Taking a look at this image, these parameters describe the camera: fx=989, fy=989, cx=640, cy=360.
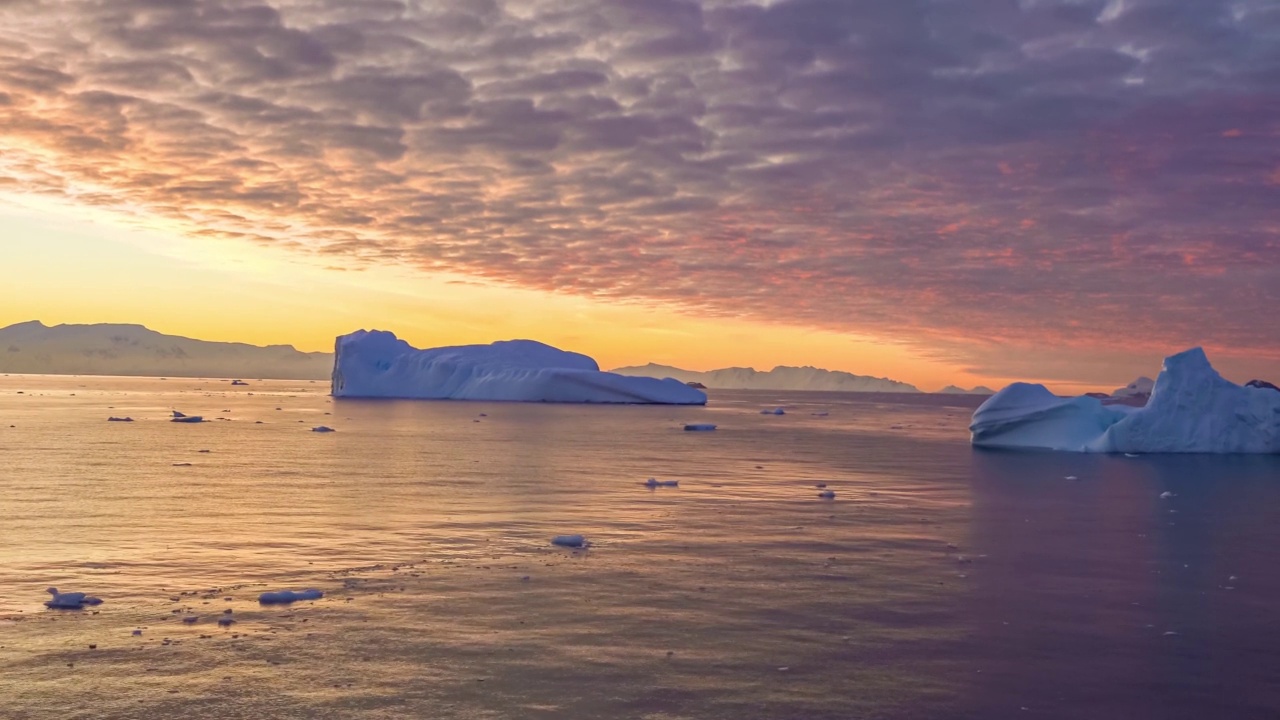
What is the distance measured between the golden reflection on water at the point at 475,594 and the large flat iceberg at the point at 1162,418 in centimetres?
1514

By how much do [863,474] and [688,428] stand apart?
62.0ft

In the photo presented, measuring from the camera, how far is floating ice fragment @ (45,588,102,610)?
8.59 meters

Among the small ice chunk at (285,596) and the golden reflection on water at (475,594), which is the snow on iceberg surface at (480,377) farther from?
the small ice chunk at (285,596)

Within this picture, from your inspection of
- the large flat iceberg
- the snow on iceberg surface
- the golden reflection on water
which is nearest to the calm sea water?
the golden reflection on water

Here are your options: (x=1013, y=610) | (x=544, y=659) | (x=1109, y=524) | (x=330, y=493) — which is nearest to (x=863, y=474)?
(x=1109, y=524)

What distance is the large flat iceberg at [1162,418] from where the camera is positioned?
31.7m

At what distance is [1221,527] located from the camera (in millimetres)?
15477

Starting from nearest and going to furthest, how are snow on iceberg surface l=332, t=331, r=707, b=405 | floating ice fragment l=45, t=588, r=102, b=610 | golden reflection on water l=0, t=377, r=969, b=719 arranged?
golden reflection on water l=0, t=377, r=969, b=719
floating ice fragment l=45, t=588, r=102, b=610
snow on iceberg surface l=332, t=331, r=707, b=405

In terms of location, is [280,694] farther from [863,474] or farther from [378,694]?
[863,474]

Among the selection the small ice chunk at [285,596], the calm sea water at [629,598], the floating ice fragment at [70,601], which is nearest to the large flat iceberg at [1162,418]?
the calm sea water at [629,598]

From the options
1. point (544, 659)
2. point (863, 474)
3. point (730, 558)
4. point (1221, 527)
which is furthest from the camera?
point (863, 474)

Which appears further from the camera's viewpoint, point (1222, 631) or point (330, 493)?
point (330, 493)

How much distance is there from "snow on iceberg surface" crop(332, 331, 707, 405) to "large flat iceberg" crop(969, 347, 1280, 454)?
44107mm

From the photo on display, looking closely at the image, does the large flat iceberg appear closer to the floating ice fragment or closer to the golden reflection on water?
the golden reflection on water
